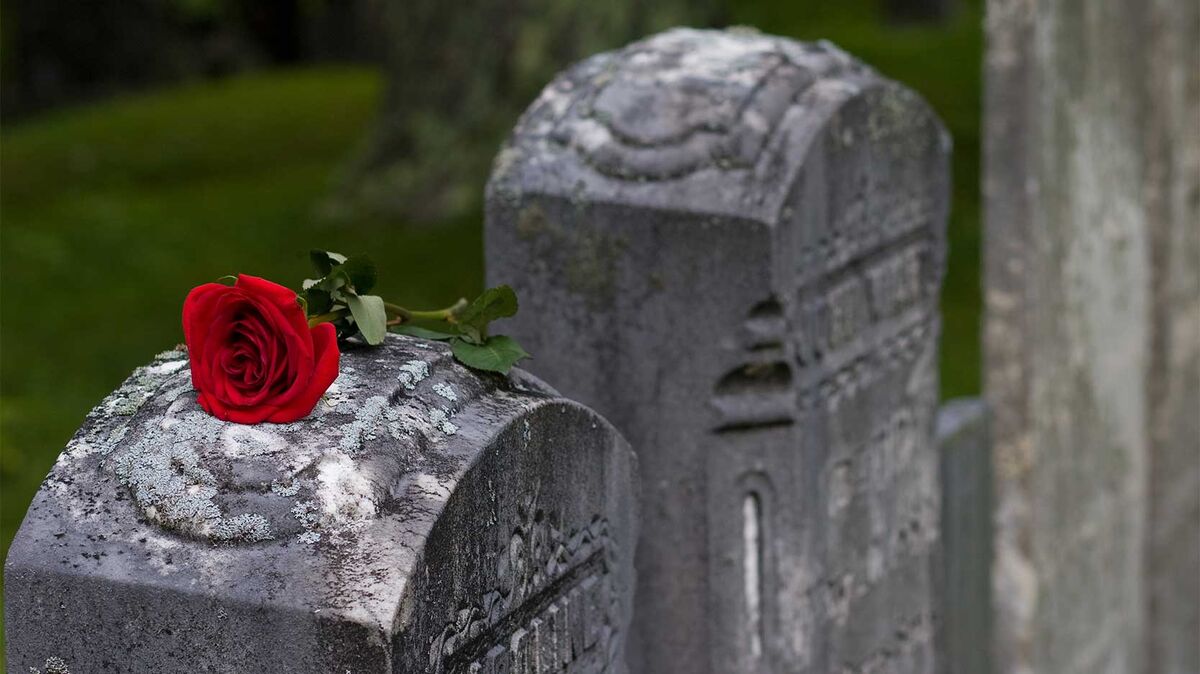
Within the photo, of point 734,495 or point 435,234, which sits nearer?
point 734,495

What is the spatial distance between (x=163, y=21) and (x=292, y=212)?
752 centimetres

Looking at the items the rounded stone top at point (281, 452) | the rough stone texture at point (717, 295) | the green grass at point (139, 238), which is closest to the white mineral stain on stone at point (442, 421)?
the rounded stone top at point (281, 452)

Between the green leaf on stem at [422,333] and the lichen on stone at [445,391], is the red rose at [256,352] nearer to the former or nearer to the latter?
the lichen on stone at [445,391]

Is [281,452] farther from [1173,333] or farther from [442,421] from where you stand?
[1173,333]

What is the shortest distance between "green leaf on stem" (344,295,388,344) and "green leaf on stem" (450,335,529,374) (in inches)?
4.1

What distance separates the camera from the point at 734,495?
2.53 metres

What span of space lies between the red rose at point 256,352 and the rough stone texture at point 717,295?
33.7 inches

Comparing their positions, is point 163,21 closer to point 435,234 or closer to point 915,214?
point 435,234

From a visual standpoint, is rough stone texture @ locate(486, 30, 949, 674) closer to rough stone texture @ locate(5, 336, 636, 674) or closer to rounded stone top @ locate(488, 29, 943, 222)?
rounded stone top @ locate(488, 29, 943, 222)

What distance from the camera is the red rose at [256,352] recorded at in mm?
1618

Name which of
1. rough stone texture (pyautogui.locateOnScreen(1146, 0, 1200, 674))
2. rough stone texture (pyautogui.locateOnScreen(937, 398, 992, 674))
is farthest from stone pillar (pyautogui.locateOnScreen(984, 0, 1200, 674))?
rough stone texture (pyautogui.locateOnScreen(937, 398, 992, 674))

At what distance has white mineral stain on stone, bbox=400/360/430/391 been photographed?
1.75 meters

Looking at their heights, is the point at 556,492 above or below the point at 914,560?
above

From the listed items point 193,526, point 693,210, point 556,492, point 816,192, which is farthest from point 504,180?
point 193,526
